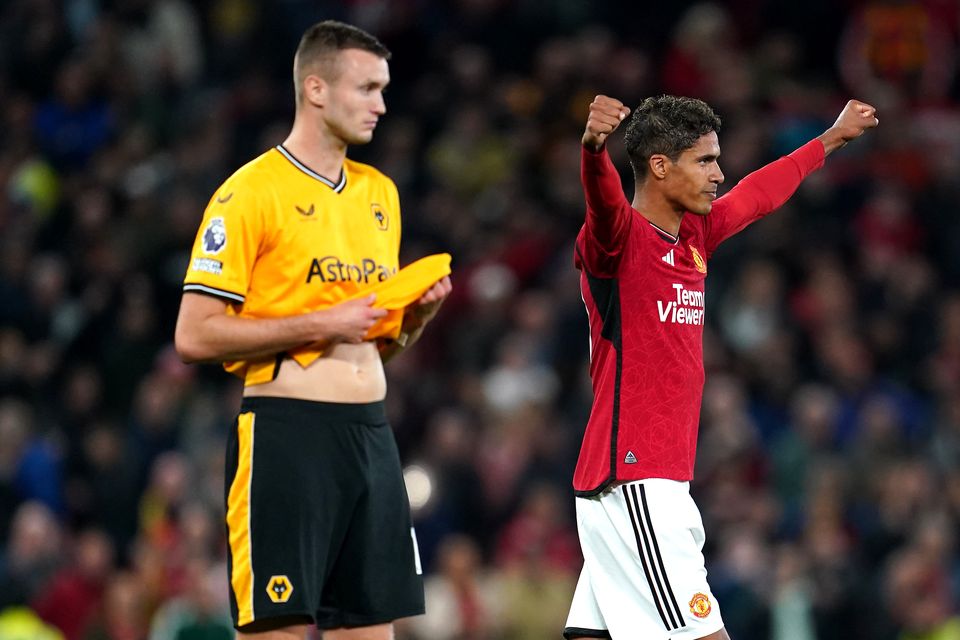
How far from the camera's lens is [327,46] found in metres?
5.67

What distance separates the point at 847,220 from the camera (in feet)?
42.0

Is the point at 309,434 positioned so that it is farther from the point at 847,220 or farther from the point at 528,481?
the point at 847,220

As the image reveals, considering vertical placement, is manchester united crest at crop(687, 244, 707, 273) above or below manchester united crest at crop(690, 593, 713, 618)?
above

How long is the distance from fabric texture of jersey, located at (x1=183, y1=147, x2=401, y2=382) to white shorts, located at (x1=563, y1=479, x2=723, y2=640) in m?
1.09

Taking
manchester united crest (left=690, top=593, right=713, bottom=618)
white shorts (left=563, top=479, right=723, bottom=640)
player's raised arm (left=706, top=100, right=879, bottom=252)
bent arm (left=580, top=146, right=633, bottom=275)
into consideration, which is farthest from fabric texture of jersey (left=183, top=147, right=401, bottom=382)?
manchester united crest (left=690, top=593, right=713, bottom=618)

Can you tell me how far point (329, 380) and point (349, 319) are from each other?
0.27 metres

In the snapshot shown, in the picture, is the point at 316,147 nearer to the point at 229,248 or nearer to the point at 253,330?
the point at 229,248

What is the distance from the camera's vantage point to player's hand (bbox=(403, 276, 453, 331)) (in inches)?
219

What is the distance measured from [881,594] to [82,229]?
7.13 metres

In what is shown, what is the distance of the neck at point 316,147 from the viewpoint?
18.5ft

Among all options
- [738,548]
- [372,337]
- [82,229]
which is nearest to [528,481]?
[738,548]

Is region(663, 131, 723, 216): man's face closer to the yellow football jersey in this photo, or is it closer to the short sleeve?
the yellow football jersey

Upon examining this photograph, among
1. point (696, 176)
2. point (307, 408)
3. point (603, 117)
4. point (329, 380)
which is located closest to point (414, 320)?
point (329, 380)

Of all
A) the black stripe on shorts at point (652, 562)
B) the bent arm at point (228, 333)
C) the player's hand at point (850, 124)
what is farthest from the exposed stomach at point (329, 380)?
the player's hand at point (850, 124)
